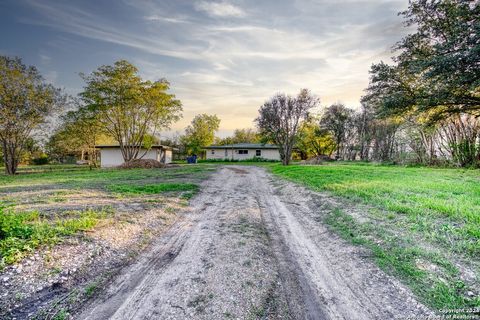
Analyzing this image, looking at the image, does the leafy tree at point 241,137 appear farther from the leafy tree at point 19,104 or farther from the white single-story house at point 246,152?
the leafy tree at point 19,104

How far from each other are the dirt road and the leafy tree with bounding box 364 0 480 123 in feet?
36.4

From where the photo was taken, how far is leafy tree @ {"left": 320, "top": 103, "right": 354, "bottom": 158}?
3925 cm

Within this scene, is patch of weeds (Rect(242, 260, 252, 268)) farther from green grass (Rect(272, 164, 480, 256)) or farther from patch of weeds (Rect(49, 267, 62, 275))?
green grass (Rect(272, 164, 480, 256))

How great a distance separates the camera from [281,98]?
25.8 m

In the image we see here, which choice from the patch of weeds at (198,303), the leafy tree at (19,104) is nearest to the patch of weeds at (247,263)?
the patch of weeds at (198,303)

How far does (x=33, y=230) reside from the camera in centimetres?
364

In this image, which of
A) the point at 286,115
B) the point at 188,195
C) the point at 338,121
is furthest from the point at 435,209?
the point at 338,121

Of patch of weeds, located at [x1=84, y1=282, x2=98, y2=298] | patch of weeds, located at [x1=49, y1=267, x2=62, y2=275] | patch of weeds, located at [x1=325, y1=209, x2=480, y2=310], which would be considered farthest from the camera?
patch of weeds, located at [x1=49, y1=267, x2=62, y2=275]

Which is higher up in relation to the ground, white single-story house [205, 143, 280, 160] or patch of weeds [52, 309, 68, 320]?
white single-story house [205, 143, 280, 160]

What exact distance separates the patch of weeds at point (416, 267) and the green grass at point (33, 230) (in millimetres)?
4937

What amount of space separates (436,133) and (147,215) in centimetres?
2762

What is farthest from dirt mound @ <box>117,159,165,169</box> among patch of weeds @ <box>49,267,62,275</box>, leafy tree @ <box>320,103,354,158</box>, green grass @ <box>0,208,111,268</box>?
leafy tree @ <box>320,103,354,158</box>

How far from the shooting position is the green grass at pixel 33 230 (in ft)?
10.1

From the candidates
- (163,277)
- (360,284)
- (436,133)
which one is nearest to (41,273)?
(163,277)
